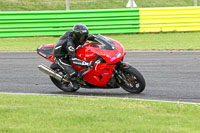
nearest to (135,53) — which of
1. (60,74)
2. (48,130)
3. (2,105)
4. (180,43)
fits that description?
(180,43)

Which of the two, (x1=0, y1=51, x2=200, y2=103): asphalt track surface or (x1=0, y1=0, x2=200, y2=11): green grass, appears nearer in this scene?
(x1=0, y1=51, x2=200, y2=103): asphalt track surface

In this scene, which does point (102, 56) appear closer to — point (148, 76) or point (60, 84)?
point (60, 84)

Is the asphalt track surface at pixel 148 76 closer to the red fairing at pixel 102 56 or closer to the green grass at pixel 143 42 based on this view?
the red fairing at pixel 102 56

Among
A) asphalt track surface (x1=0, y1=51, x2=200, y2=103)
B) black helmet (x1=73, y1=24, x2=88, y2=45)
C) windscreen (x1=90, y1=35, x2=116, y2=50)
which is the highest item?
black helmet (x1=73, y1=24, x2=88, y2=45)

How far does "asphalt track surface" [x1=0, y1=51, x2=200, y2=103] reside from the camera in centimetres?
937

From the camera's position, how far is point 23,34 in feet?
63.8

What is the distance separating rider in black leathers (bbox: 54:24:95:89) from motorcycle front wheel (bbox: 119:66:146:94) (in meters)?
0.73

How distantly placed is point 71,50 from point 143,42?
886 cm

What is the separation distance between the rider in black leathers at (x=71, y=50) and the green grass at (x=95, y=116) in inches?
42.4

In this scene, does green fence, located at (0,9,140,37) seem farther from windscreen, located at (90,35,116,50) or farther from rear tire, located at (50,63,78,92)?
windscreen, located at (90,35,116,50)

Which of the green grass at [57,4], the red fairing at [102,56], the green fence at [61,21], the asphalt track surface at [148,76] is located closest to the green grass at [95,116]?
the red fairing at [102,56]

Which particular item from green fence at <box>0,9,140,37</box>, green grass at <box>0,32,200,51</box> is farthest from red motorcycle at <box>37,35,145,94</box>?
green fence at <box>0,9,140,37</box>

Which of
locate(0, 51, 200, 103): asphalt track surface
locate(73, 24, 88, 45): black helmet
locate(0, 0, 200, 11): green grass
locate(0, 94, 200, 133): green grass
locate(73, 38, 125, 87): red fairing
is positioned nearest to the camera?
locate(0, 94, 200, 133): green grass

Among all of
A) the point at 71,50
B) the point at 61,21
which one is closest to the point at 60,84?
the point at 71,50
